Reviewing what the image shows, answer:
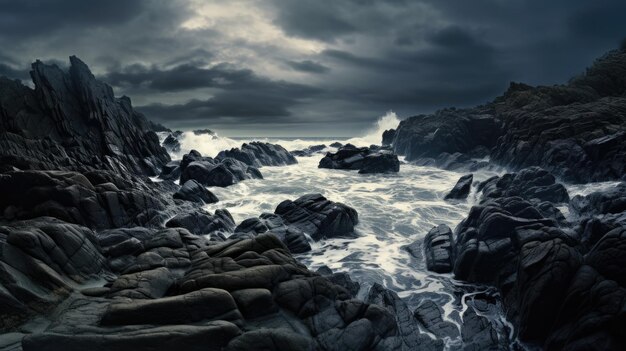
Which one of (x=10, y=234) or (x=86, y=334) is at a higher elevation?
(x=10, y=234)

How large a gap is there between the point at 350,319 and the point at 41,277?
426 inches

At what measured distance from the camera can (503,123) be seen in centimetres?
6744

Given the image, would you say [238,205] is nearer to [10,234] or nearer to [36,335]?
[10,234]

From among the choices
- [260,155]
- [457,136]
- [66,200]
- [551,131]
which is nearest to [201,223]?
[66,200]

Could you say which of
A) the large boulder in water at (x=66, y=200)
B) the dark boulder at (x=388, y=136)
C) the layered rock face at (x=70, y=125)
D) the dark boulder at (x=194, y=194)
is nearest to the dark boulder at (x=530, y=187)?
the dark boulder at (x=194, y=194)

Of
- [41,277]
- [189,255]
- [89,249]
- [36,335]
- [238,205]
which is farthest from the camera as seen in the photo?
[238,205]

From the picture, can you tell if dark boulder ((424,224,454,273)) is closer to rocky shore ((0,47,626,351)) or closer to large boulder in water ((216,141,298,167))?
rocky shore ((0,47,626,351))

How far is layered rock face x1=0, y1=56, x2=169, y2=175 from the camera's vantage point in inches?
1709

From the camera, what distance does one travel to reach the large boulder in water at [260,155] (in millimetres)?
71562

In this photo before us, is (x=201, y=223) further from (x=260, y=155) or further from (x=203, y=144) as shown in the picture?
(x=203, y=144)

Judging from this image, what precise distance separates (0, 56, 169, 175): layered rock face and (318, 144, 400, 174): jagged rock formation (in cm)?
3101

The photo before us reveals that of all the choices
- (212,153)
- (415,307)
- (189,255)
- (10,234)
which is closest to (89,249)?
(10,234)

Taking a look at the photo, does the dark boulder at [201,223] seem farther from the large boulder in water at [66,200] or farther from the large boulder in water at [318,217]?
the large boulder in water at [318,217]

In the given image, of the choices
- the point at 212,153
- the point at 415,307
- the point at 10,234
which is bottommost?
the point at 415,307
